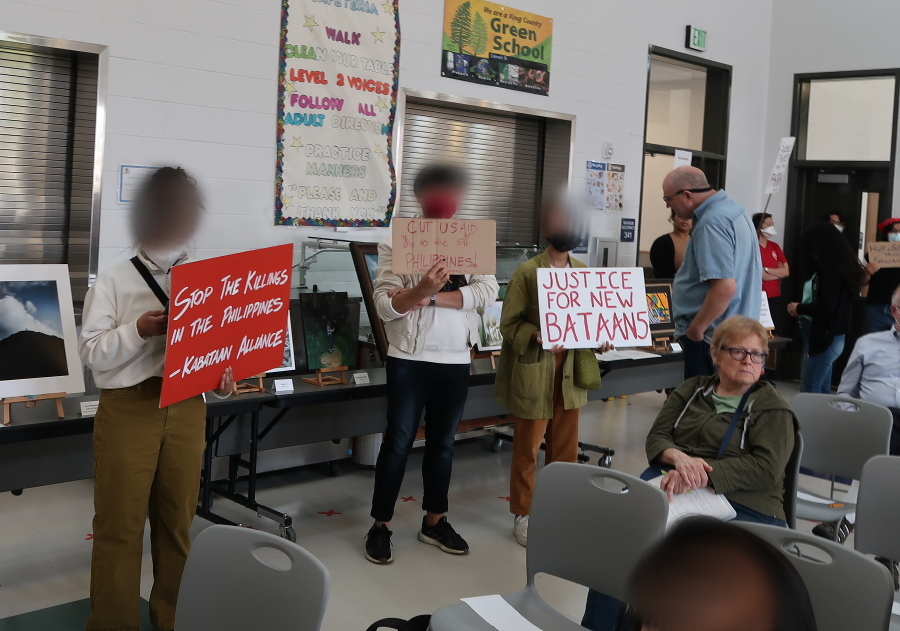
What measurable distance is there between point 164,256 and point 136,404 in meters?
0.43

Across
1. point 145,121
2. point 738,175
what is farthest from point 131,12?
point 738,175

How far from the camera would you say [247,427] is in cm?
410

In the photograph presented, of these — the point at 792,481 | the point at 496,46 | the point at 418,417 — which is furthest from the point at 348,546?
the point at 496,46

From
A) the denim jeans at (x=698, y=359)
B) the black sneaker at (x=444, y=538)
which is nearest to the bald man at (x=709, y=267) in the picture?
the denim jeans at (x=698, y=359)

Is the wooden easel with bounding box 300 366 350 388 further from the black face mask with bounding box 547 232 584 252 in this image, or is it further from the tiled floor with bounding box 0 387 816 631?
the black face mask with bounding box 547 232 584 252

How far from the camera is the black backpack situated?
203 cm

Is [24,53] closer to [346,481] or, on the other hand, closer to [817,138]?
[346,481]

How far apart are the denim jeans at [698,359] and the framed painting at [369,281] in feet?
4.90

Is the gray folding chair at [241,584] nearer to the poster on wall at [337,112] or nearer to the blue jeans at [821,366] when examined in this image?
the poster on wall at [337,112]

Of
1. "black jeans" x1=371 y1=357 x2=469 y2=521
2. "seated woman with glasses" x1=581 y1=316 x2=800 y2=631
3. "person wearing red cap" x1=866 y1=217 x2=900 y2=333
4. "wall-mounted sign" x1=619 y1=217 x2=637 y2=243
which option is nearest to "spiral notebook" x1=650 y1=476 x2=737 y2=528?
"seated woman with glasses" x1=581 y1=316 x2=800 y2=631

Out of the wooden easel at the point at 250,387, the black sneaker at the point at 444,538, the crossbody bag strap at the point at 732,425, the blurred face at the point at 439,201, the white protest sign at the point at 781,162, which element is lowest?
the black sneaker at the point at 444,538

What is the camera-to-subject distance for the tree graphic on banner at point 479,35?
5.75m

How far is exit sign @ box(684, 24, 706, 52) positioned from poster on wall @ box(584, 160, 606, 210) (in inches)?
61.7

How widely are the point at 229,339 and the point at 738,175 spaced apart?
271 inches
